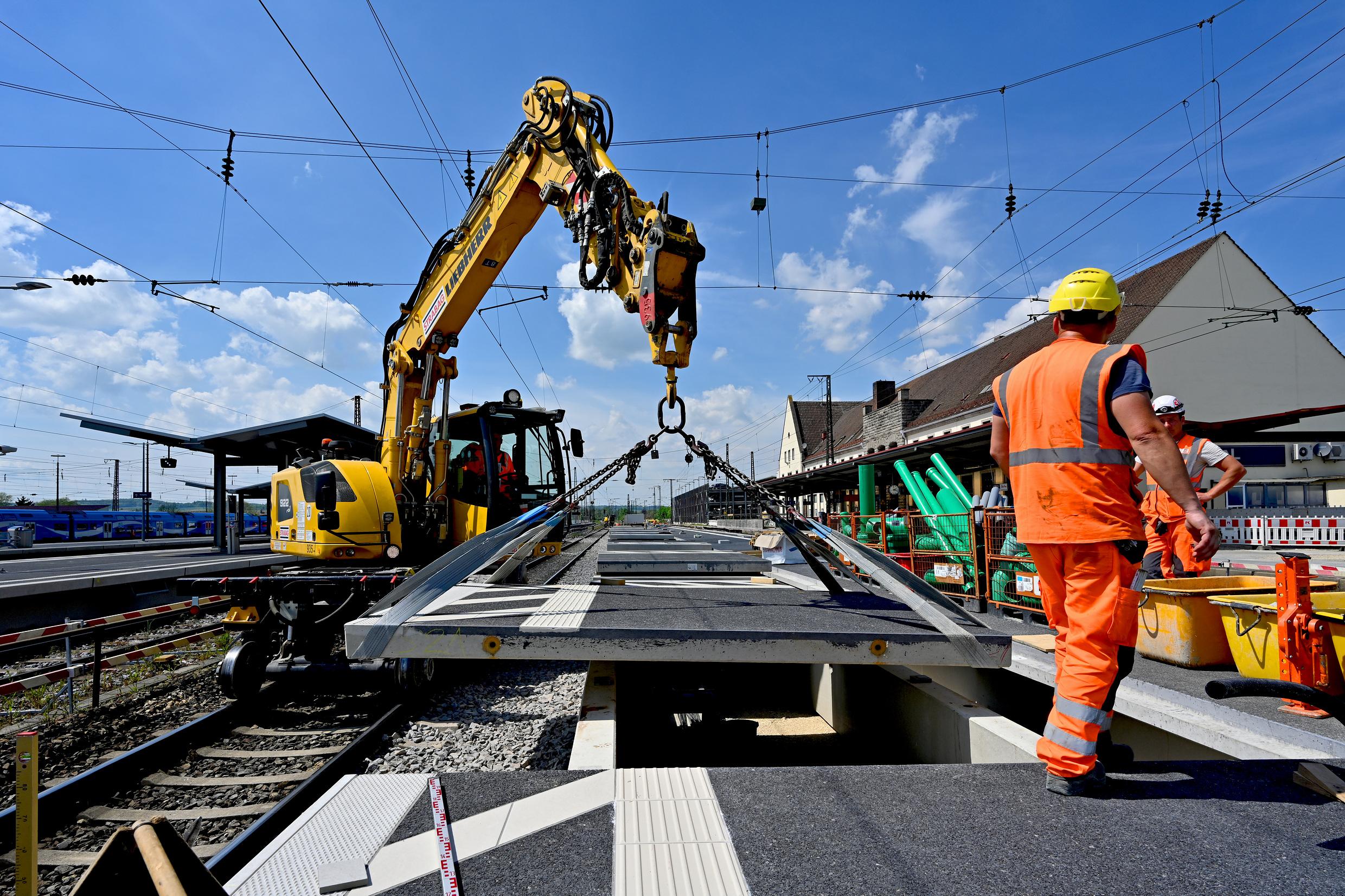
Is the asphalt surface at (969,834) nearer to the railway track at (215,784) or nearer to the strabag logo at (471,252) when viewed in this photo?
the railway track at (215,784)

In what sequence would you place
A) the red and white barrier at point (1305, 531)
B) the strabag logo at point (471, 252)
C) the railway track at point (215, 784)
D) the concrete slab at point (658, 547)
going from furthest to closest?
the red and white barrier at point (1305, 531) → the concrete slab at point (658, 547) → the strabag logo at point (471, 252) → the railway track at point (215, 784)

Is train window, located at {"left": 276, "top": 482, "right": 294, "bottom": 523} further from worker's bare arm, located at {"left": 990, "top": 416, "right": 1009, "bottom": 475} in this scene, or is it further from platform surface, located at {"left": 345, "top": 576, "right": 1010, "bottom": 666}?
worker's bare arm, located at {"left": 990, "top": 416, "right": 1009, "bottom": 475}

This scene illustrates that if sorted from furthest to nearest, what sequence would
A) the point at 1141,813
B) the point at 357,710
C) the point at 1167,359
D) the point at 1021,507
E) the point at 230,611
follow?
the point at 1167,359
the point at 230,611
the point at 357,710
the point at 1021,507
the point at 1141,813

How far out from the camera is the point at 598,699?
4055 millimetres

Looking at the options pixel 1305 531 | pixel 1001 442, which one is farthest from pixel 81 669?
pixel 1305 531

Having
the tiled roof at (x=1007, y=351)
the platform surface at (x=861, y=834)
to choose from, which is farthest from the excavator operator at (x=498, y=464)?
the tiled roof at (x=1007, y=351)

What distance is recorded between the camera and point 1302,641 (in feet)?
11.1

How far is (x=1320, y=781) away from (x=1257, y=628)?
173 cm

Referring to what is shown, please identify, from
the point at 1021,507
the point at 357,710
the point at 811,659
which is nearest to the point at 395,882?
the point at 811,659

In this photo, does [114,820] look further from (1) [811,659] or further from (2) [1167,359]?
(2) [1167,359]

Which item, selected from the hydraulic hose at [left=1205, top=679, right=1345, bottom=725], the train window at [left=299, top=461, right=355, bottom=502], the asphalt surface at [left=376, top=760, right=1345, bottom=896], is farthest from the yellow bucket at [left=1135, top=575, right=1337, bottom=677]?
the train window at [left=299, top=461, right=355, bottom=502]

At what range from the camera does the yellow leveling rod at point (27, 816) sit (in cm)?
153

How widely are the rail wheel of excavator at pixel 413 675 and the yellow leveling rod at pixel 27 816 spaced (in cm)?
393

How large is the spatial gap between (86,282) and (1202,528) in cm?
1938
